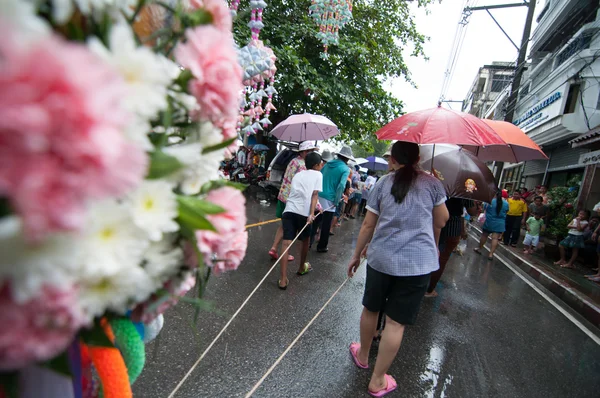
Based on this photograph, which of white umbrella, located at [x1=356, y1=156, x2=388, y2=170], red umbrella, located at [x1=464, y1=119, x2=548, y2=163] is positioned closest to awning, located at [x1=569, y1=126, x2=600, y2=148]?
red umbrella, located at [x1=464, y1=119, x2=548, y2=163]

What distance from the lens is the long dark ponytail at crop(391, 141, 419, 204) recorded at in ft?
8.12

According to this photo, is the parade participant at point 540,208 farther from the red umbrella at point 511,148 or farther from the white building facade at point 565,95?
the red umbrella at point 511,148

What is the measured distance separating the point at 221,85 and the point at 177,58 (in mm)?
101

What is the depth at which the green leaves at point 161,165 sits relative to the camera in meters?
0.59

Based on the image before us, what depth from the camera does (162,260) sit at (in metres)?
0.65

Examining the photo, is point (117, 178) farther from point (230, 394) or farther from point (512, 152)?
point (512, 152)

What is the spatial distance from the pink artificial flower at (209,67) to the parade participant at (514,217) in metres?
11.5

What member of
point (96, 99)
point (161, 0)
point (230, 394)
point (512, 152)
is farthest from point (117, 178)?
point (512, 152)

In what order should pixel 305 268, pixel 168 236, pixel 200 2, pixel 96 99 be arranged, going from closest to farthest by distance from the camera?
pixel 96 99
pixel 168 236
pixel 200 2
pixel 305 268

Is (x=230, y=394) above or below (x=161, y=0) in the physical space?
below

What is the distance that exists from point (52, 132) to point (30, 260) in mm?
171

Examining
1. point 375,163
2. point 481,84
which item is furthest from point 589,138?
point 481,84

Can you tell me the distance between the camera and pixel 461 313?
448 centimetres

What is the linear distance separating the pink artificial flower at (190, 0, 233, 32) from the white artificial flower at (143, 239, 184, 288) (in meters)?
0.51
